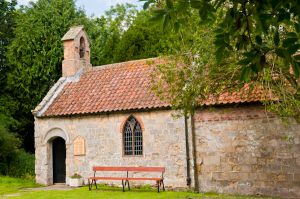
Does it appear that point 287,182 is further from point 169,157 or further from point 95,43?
point 95,43

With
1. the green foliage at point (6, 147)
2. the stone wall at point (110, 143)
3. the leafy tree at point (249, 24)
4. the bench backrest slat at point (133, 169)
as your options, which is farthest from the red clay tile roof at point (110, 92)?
the leafy tree at point (249, 24)

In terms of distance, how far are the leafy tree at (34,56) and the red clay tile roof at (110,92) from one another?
6815 millimetres

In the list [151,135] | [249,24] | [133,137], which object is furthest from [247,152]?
[249,24]

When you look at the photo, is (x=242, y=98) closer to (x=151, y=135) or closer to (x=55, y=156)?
(x=151, y=135)

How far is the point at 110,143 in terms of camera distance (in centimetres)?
1830

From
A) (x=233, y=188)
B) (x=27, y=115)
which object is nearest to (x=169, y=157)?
(x=233, y=188)

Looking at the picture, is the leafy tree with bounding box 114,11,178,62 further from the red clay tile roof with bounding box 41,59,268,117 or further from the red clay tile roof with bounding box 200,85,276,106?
the red clay tile roof with bounding box 200,85,276,106

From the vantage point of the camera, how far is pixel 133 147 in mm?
17766

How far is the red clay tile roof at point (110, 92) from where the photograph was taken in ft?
58.6

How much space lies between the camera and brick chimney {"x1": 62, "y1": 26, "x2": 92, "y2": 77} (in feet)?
72.1

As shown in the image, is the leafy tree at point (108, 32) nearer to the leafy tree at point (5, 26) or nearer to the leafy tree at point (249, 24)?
the leafy tree at point (5, 26)

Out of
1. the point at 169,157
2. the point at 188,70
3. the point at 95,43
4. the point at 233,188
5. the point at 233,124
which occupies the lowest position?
the point at 233,188

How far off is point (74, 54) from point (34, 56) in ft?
22.5

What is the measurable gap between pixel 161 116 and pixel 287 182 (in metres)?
5.41
